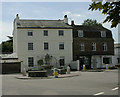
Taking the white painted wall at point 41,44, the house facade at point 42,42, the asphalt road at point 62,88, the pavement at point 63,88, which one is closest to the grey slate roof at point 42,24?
the house facade at point 42,42

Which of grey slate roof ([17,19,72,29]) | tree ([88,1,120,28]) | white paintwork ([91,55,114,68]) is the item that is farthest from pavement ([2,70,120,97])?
white paintwork ([91,55,114,68])

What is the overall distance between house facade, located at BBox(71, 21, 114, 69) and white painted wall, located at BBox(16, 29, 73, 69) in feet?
5.75

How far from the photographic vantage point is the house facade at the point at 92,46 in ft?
153

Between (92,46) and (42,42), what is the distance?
10.6 meters

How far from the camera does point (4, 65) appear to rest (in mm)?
39281

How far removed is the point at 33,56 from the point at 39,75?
15899 mm

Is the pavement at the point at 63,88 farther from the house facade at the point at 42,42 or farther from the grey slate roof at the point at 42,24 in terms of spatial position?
the grey slate roof at the point at 42,24

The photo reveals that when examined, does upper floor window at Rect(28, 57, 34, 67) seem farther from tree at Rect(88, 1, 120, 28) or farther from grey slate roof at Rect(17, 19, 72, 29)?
tree at Rect(88, 1, 120, 28)

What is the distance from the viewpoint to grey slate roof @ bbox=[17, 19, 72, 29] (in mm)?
44116

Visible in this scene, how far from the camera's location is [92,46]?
157 ft

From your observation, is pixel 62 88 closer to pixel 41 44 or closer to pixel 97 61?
pixel 41 44

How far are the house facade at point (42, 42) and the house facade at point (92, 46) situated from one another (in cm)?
191

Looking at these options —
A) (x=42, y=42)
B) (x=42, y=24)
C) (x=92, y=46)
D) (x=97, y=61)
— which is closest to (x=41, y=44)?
(x=42, y=42)

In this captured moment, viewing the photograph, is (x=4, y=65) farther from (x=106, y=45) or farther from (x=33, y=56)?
(x=106, y=45)
